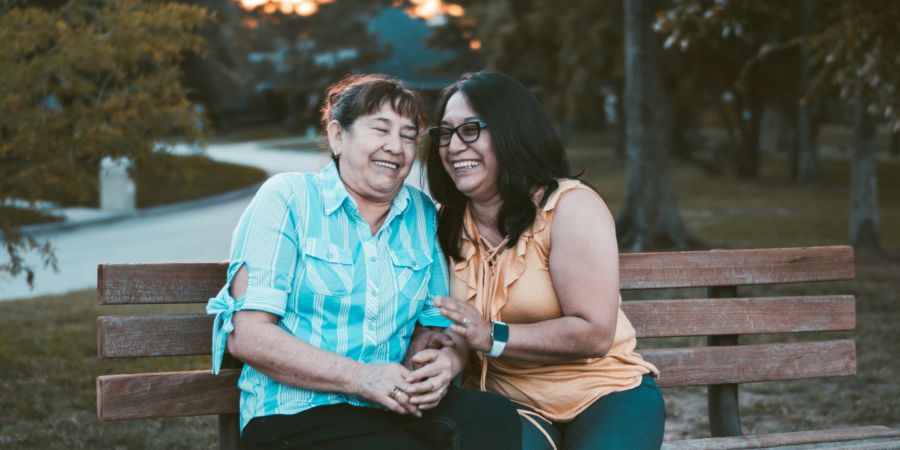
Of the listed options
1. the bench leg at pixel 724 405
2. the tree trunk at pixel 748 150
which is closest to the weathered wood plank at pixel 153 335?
the bench leg at pixel 724 405

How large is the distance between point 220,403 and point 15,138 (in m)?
3.65

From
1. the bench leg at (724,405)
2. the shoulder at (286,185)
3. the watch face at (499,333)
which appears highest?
the shoulder at (286,185)

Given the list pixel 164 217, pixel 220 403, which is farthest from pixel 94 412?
pixel 164 217

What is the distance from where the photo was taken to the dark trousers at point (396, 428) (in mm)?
3059

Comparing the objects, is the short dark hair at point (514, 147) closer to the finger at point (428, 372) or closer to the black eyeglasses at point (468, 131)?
the black eyeglasses at point (468, 131)

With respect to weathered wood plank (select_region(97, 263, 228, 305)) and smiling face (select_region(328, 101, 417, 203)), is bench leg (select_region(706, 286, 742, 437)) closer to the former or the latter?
smiling face (select_region(328, 101, 417, 203))

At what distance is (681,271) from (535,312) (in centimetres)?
78

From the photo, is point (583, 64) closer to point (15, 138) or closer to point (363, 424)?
point (15, 138)

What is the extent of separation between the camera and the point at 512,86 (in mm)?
3541

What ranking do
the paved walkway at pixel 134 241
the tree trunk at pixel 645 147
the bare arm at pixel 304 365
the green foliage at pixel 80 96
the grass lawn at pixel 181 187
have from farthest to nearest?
the grass lawn at pixel 181 187 → the tree trunk at pixel 645 147 → the paved walkway at pixel 134 241 → the green foliage at pixel 80 96 → the bare arm at pixel 304 365

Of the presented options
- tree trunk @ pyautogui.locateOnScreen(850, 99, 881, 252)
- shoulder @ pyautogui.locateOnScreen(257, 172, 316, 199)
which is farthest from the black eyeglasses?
tree trunk @ pyautogui.locateOnScreen(850, 99, 881, 252)

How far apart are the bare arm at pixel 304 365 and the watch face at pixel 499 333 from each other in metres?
0.34

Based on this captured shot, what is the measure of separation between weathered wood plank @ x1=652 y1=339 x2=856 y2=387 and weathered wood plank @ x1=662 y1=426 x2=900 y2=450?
0.29 m

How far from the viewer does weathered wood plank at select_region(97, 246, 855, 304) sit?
3418 mm
